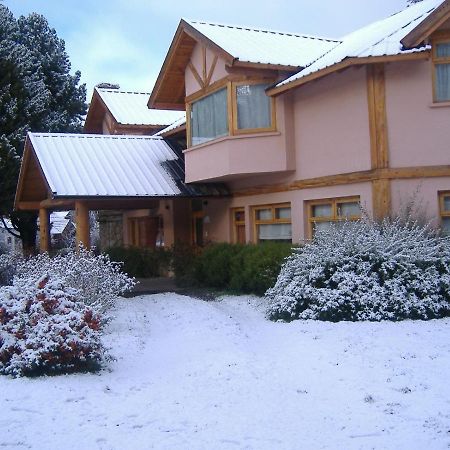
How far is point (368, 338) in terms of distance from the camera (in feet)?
29.4

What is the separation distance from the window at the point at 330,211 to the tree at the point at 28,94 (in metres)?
13.0

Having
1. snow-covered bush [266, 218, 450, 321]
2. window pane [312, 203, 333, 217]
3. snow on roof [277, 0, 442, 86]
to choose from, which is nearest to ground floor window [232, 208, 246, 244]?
window pane [312, 203, 333, 217]

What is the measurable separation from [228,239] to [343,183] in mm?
5266

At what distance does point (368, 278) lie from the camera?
1054cm

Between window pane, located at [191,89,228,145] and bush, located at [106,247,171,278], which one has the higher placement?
window pane, located at [191,89,228,145]

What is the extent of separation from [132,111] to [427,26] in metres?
19.5

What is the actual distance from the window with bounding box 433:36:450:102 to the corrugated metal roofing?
7.05m

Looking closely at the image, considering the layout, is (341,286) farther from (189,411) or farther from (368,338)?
(189,411)

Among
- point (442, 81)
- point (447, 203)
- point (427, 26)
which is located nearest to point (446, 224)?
point (447, 203)

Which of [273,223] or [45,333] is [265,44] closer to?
[273,223]

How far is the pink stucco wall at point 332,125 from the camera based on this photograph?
1321 centimetres

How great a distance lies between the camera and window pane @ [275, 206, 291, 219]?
622 inches

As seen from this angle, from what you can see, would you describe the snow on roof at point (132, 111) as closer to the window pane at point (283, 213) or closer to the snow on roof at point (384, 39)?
the window pane at point (283, 213)

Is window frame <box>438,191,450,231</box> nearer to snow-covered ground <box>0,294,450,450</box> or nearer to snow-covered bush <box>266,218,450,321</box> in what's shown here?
snow-covered bush <box>266,218,450,321</box>
